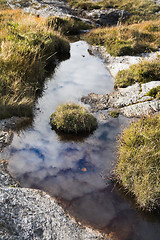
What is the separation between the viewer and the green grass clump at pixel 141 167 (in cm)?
541

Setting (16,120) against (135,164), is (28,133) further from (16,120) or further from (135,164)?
(135,164)

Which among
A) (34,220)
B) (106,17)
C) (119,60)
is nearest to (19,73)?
(34,220)

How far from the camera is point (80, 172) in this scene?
21.2ft

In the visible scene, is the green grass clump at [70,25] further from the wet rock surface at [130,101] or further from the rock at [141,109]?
Result: the rock at [141,109]

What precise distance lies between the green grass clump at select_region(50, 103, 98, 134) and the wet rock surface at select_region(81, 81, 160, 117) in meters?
1.54

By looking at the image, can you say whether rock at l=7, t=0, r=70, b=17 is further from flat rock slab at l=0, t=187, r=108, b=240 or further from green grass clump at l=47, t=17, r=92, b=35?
flat rock slab at l=0, t=187, r=108, b=240

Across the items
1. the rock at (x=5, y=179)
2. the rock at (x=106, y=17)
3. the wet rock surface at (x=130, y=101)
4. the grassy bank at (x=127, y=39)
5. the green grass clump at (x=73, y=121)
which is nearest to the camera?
the rock at (x=5, y=179)

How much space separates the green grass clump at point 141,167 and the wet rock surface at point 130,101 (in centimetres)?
247

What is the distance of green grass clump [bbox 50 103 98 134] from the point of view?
807cm

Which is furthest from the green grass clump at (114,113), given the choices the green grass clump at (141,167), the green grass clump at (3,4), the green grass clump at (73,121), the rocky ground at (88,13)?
the green grass clump at (3,4)

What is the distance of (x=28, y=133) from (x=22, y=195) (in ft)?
10.6

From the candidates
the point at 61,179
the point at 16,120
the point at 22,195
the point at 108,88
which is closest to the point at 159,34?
the point at 108,88

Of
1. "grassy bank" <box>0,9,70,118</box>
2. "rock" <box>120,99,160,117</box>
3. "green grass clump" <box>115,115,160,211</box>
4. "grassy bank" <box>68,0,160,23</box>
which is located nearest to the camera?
"green grass clump" <box>115,115,160,211</box>

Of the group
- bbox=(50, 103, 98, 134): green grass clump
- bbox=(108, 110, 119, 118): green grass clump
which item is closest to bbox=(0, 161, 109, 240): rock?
bbox=(50, 103, 98, 134): green grass clump
